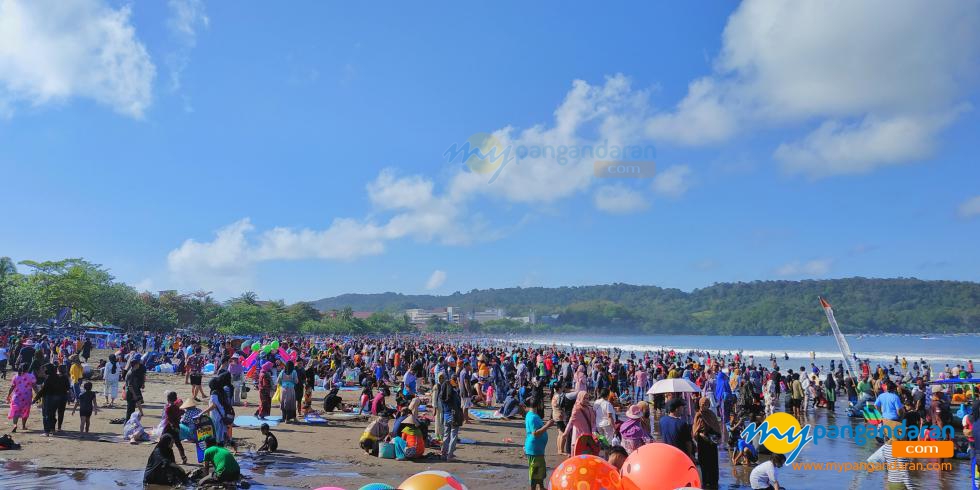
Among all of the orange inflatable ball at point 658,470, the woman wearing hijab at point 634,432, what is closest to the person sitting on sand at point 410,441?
the woman wearing hijab at point 634,432

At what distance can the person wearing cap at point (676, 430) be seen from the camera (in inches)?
327

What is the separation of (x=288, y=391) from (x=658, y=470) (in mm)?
10337

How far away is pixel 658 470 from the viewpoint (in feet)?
20.4

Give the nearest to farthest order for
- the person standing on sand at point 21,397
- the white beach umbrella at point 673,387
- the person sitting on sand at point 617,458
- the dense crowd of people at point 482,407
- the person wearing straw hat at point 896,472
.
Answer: the person sitting on sand at point 617,458, the dense crowd of people at point 482,407, the person wearing straw hat at point 896,472, the white beach umbrella at point 673,387, the person standing on sand at point 21,397

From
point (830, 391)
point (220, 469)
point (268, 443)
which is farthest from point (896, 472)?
point (830, 391)

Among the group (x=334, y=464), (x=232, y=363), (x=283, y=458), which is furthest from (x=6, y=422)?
(x=334, y=464)

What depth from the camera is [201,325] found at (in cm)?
8375

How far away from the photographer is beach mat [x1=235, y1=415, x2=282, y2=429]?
1373cm

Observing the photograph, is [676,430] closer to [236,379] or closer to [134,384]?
[134,384]

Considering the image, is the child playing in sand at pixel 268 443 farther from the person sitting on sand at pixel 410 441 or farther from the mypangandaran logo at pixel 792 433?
the mypangandaran logo at pixel 792 433

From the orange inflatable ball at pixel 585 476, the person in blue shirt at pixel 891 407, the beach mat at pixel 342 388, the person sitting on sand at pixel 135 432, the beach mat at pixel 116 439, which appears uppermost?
the orange inflatable ball at pixel 585 476

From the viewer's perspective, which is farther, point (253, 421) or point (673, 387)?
point (253, 421)

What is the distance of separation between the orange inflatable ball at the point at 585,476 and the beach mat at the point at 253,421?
32.3 ft

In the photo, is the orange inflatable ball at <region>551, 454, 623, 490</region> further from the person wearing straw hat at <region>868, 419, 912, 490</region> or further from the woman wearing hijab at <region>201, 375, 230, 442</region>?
the woman wearing hijab at <region>201, 375, 230, 442</region>
